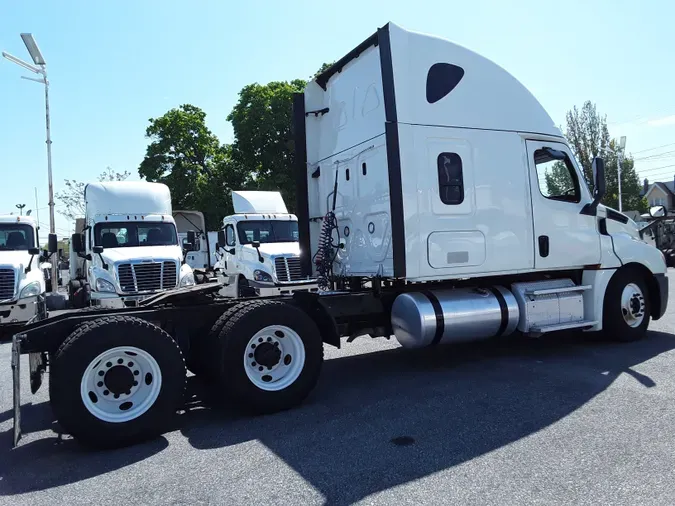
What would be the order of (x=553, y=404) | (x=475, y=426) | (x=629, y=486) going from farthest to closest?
(x=553, y=404)
(x=475, y=426)
(x=629, y=486)

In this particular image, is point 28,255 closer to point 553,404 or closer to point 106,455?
point 106,455

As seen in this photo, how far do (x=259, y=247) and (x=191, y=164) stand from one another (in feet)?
68.1

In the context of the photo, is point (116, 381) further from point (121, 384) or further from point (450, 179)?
point (450, 179)

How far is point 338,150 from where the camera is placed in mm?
7453

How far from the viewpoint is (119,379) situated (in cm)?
471

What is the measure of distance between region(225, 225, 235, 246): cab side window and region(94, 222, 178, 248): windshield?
84.5 inches

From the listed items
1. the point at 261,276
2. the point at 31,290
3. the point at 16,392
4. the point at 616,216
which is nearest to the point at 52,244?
the point at 31,290

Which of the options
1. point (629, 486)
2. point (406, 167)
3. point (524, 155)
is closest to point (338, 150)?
point (406, 167)

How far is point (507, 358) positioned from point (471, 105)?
11.1 ft

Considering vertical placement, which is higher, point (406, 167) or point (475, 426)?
point (406, 167)

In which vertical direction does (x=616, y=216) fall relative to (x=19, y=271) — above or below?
above

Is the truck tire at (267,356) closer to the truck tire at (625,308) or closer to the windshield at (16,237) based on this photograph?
the truck tire at (625,308)

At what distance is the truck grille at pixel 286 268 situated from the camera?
13773 millimetres

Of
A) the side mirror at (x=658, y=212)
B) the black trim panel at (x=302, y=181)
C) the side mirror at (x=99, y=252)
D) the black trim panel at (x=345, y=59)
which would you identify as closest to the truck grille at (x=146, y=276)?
the side mirror at (x=99, y=252)
